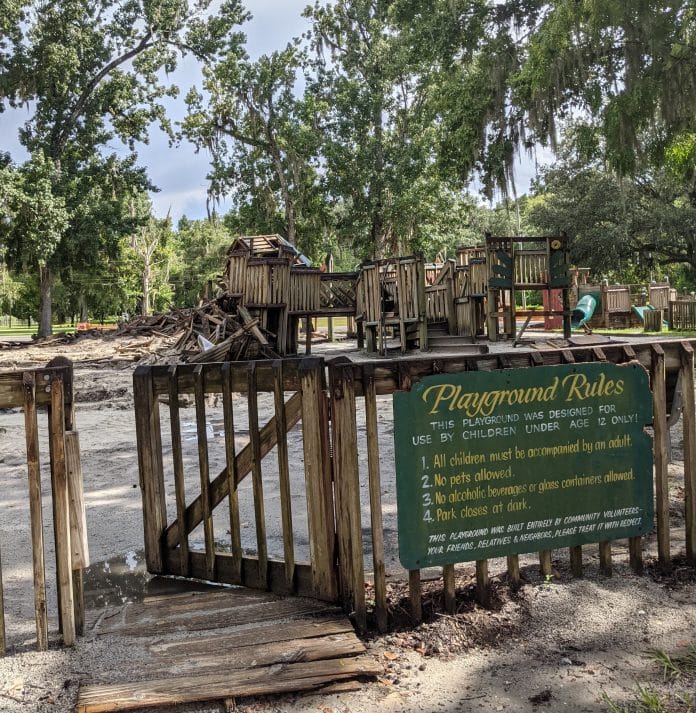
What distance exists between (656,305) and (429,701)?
28.2 m

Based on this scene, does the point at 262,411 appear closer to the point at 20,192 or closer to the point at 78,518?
the point at 78,518

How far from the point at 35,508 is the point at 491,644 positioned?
2330 mm

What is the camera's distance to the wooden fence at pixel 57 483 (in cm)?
349

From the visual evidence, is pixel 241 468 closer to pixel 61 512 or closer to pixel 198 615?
pixel 198 615

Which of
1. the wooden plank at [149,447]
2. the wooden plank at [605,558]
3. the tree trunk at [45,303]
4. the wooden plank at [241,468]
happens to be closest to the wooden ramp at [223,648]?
the wooden plank at [241,468]

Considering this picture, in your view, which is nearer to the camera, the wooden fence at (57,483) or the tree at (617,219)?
the wooden fence at (57,483)

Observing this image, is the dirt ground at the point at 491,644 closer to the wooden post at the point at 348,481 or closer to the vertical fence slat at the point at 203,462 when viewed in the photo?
the wooden post at the point at 348,481

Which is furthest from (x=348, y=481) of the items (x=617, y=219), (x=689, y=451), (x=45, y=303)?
(x=45, y=303)

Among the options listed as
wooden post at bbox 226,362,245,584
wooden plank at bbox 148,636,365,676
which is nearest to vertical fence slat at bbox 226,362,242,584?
wooden post at bbox 226,362,245,584

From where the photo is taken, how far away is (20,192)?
33844 mm

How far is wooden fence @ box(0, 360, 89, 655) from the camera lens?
3494 mm

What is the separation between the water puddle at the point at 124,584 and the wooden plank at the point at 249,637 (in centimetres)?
79

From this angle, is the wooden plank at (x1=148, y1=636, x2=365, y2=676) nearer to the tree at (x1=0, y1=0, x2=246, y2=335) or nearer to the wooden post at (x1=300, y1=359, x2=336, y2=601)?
the wooden post at (x1=300, y1=359, x2=336, y2=601)

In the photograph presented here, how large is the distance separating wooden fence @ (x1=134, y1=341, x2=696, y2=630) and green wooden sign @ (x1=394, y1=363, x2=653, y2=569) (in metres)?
0.13
